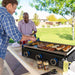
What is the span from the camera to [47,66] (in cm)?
146

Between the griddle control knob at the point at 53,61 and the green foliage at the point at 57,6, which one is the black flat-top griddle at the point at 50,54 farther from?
the green foliage at the point at 57,6

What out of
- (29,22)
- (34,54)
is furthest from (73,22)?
(34,54)

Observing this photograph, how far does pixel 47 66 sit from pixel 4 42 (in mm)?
629

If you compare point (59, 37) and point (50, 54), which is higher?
point (50, 54)

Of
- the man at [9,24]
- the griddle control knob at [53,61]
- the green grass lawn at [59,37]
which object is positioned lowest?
the green grass lawn at [59,37]

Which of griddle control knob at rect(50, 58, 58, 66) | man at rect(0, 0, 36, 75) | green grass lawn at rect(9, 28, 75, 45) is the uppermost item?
man at rect(0, 0, 36, 75)

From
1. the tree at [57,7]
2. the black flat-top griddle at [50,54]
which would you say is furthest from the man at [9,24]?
the tree at [57,7]

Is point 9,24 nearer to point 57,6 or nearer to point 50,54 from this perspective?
point 50,54

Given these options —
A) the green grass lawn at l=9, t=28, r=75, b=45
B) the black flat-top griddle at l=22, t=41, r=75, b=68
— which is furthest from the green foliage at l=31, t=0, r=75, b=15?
the black flat-top griddle at l=22, t=41, r=75, b=68

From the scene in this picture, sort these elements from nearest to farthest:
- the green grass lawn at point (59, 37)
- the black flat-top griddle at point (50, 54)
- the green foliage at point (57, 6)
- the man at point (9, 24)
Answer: the man at point (9, 24)
the black flat-top griddle at point (50, 54)
the green foliage at point (57, 6)
the green grass lawn at point (59, 37)

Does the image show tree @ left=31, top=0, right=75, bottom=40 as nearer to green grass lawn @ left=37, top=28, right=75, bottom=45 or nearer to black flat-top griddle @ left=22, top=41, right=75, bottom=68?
green grass lawn @ left=37, top=28, right=75, bottom=45

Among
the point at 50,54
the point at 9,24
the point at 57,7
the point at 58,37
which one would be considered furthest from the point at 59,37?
the point at 9,24

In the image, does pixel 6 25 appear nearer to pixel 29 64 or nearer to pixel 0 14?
pixel 0 14

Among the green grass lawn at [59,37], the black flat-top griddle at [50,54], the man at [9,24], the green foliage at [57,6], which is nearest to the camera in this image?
the man at [9,24]
